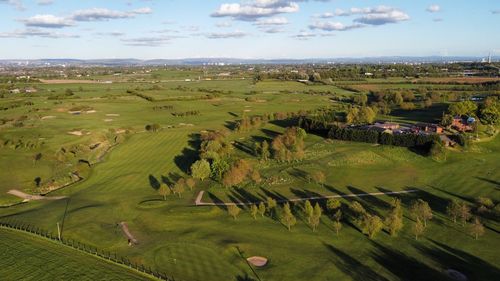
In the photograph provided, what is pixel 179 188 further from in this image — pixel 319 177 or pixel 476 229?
pixel 476 229

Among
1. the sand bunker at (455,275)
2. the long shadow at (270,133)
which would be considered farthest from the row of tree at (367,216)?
the long shadow at (270,133)

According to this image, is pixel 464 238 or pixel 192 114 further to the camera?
pixel 192 114

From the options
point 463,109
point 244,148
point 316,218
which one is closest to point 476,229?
point 316,218

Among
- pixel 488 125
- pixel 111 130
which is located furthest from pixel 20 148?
pixel 488 125

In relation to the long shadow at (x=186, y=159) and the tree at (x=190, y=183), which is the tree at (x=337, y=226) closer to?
the tree at (x=190, y=183)

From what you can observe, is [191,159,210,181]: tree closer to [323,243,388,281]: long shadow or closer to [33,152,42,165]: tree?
[323,243,388,281]: long shadow

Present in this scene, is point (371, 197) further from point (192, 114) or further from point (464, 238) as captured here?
point (192, 114)
